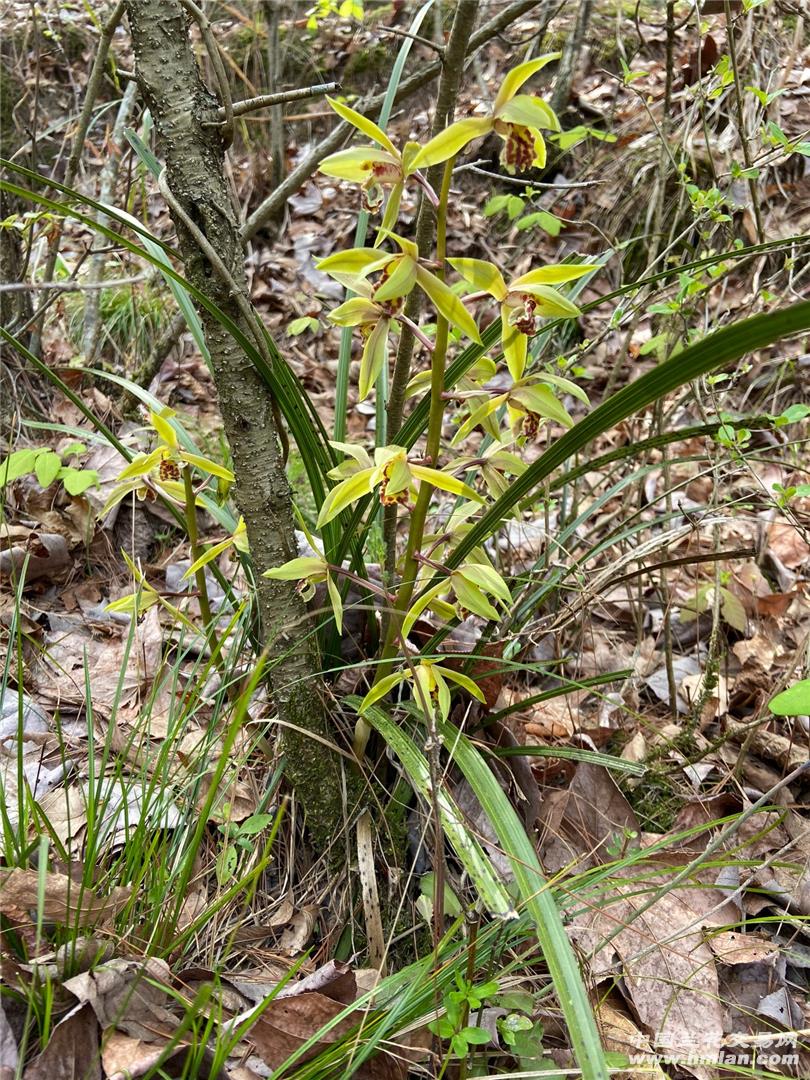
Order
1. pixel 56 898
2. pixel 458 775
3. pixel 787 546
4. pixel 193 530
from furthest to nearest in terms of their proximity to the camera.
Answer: pixel 787 546
pixel 458 775
pixel 193 530
pixel 56 898

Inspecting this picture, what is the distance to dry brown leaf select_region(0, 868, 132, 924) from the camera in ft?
4.56

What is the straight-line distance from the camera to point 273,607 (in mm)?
1816

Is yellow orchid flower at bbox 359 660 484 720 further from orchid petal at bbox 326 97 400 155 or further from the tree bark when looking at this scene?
orchid petal at bbox 326 97 400 155

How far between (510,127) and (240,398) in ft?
2.55

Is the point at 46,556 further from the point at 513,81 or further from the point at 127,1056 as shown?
the point at 513,81

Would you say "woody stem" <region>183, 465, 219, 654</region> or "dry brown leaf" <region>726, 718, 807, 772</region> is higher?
"woody stem" <region>183, 465, 219, 654</region>

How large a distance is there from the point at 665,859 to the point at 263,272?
4292 millimetres

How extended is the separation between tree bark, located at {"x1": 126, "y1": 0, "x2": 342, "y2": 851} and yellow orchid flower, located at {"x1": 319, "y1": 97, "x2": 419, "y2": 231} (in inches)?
15.4

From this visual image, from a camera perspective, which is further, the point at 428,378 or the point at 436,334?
the point at 428,378

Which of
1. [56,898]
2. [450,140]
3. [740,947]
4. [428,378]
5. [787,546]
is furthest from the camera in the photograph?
[787,546]

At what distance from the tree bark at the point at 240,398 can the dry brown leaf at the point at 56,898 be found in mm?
487

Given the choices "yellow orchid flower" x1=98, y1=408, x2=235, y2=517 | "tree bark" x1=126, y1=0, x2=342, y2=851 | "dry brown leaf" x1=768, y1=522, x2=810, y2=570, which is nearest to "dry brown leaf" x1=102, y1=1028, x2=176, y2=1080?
"tree bark" x1=126, y1=0, x2=342, y2=851

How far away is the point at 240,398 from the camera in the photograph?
1.71m

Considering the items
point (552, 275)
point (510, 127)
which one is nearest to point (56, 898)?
point (552, 275)
